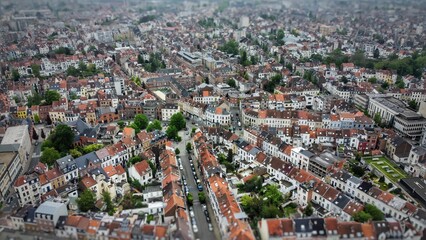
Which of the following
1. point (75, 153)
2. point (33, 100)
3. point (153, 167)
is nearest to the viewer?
point (153, 167)

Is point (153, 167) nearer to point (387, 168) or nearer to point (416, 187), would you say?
point (387, 168)

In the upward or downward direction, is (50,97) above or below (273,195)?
above

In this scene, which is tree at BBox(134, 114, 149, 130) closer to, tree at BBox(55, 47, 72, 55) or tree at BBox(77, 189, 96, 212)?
tree at BBox(77, 189, 96, 212)

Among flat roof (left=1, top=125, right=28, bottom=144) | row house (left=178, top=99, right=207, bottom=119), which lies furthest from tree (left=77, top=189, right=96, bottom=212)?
row house (left=178, top=99, right=207, bottom=119)

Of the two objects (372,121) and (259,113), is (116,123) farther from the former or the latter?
(372,121)

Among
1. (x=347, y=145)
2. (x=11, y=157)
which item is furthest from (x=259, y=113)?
(x=11, y=157)

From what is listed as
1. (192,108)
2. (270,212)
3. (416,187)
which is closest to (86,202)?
(270,212)

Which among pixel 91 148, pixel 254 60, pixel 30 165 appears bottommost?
pixel 30 165
